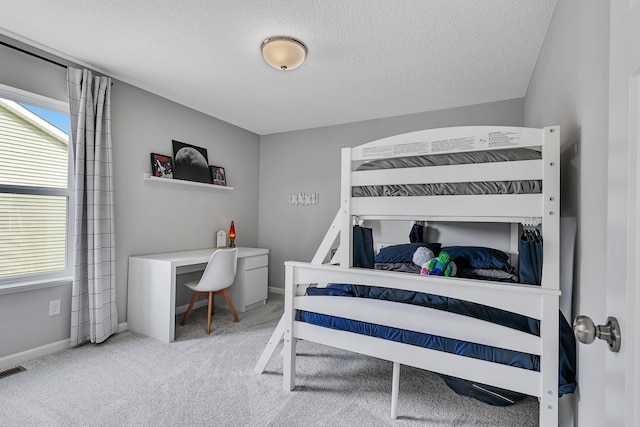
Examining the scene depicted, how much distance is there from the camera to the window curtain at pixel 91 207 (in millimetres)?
2516

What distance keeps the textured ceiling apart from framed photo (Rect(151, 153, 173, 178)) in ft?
2.10

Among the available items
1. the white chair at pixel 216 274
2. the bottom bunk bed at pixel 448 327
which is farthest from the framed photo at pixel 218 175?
the bottom bunk bed at pixel 448 327

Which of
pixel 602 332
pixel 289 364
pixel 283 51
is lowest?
pixel 289 364

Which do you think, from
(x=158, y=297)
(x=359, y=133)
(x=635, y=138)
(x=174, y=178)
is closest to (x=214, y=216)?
(x=174, y=178)

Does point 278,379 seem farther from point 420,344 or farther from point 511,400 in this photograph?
point 511,400

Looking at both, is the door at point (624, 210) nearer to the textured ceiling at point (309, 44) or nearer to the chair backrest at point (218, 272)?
the textured ceiling at point (309, 44)

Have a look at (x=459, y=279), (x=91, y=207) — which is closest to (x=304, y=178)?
(x=91, y=207)

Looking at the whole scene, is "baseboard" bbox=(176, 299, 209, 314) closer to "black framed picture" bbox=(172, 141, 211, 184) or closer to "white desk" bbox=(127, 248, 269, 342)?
"white desk" bbox=(127, 248, 269, 342)

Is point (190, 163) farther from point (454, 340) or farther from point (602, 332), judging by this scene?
point (602, 332)

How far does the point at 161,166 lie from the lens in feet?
10.6

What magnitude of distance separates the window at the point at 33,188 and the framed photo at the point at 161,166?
2.30 feet

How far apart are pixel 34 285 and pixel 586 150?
11.3 feet

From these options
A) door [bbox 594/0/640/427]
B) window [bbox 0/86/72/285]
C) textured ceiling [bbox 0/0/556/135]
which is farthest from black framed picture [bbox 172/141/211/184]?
door [bbox 594/0/640/427]

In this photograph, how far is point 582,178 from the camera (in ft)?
4.29
